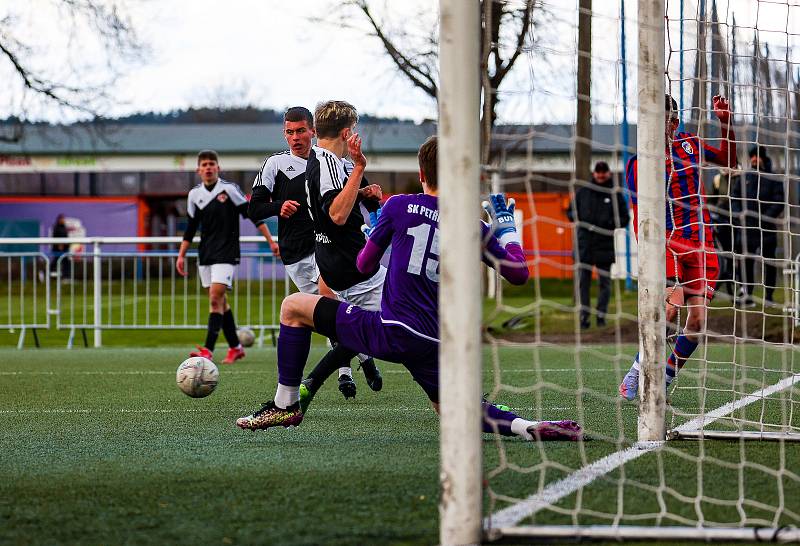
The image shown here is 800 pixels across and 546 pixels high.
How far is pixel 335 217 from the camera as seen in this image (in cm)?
585

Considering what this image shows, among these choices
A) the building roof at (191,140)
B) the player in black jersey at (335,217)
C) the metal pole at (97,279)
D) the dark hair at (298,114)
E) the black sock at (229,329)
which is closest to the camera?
the player in black jersey at (335,217)

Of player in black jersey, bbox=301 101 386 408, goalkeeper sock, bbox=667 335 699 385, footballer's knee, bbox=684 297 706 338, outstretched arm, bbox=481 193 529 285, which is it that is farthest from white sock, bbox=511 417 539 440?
footballer's knee, bbox=684 297 706 338

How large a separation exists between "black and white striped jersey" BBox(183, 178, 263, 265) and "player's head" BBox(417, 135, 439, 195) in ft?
18.9

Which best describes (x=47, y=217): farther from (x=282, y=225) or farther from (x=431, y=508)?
(x=431, y=508)

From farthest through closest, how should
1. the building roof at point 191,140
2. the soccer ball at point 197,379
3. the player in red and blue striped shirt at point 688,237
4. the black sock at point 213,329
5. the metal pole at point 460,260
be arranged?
1. the building roof at point 191,140
2. the black sock at point 213,329
3. the soccer ball at point 197,379
4. the player in red and blue striped shirt at point 688,237
5. the metal pole at point 460,260

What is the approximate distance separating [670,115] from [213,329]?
590 centimetres

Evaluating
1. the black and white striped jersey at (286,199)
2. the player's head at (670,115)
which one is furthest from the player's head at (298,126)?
the player's head at (670,115)

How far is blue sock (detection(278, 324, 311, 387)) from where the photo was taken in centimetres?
558

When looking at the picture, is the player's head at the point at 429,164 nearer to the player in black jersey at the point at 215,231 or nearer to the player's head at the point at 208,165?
the player in black jersey at the point at 215,231

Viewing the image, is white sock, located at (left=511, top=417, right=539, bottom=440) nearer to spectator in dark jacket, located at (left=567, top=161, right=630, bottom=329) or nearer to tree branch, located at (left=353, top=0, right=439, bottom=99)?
spectator in dark jacket, located at (left=567, top=161, right=630, bottom=329)

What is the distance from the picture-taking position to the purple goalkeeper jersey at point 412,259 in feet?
16.7

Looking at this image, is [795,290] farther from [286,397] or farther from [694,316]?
[286,397]

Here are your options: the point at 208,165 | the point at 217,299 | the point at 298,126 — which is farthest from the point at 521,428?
the point at 208,165

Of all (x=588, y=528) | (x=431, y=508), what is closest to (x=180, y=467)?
(x=431, y=508)
